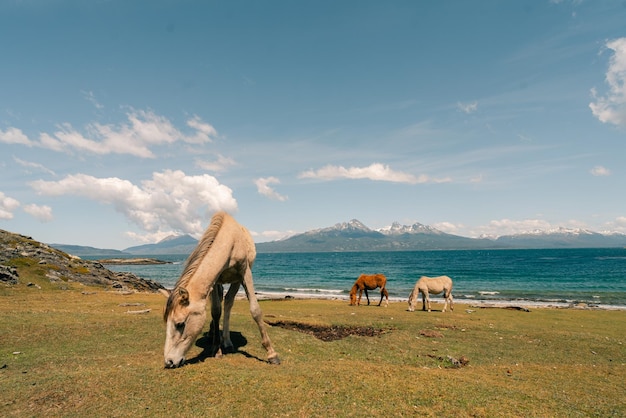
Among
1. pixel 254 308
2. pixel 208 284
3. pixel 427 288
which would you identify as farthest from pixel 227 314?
pixel 427 288

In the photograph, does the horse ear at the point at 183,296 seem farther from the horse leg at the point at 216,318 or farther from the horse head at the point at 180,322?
the horse leg at the point at 216,318

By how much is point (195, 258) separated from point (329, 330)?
9.45m

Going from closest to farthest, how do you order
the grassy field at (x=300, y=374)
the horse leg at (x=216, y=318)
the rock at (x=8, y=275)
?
the grassy field at (x=300, y=374)
the horse leg at (x=216, y=318)
the rock at (x=8, y=275)

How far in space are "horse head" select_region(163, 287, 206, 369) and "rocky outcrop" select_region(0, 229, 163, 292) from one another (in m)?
23.8

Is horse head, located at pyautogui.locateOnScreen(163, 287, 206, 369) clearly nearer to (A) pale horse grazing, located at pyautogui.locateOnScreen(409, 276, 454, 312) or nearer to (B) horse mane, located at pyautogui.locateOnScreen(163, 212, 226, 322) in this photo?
(B) horse mane, located at pyautogui.locateOnScreen(163, 212, 226, 322)

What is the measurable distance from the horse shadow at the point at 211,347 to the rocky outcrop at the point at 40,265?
20.9m

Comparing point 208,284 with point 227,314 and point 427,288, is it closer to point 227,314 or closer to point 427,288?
point 227,314

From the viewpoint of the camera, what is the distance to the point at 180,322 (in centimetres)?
730

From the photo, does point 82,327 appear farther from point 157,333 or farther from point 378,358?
point 378,358

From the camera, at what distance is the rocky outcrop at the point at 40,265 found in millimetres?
27478

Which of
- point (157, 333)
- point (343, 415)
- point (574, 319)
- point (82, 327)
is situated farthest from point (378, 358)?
point (574, 319)

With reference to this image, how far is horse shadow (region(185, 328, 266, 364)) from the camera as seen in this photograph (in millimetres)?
9420

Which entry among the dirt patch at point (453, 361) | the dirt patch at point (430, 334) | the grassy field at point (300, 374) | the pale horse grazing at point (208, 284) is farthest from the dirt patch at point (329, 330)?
the pale horse grazing at point (208, 284)

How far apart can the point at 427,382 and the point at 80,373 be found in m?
7.97
